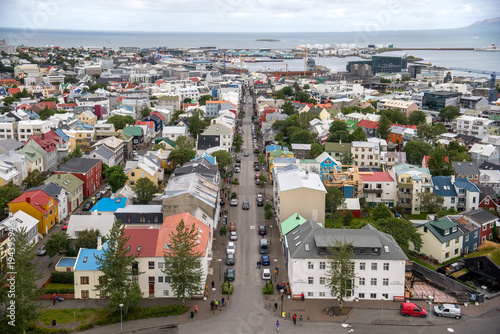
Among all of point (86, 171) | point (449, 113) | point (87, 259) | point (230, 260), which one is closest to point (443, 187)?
point (230, 260)

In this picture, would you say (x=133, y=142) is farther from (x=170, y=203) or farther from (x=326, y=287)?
(x=326, y=287)

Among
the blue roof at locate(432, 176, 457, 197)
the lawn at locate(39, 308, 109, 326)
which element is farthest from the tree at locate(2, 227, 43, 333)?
the blue roof at locate(432, 176, 457, 197)

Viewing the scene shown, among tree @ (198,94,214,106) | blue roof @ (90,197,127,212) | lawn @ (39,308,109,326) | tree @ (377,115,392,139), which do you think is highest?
tree @ (198,94,214,106)

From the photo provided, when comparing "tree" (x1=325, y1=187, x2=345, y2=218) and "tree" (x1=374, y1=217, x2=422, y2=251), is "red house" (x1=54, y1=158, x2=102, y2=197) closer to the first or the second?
"tree" (x1=325, y1=187, x2=345, y2=218)

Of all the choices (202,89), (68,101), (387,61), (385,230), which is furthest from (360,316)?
(387,61)

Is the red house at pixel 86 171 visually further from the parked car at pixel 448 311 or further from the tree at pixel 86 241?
the parked car at pixel 448 311

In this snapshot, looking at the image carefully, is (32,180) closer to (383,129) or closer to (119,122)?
(119,122)
